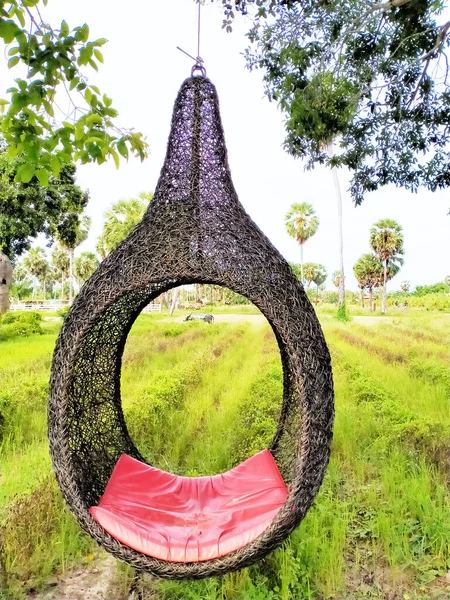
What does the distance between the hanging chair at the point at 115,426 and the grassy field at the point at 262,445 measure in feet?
1.14

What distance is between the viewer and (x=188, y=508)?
96.9 inches

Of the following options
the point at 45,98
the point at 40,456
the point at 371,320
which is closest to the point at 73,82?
the point at 45,98

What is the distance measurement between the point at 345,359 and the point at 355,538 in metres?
3.81

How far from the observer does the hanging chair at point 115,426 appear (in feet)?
5.85

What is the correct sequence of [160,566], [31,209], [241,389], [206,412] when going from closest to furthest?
1. [160,566]
2. [206,412]
3. [241,389]
4. [31,209]

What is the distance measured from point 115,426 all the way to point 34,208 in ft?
29.8

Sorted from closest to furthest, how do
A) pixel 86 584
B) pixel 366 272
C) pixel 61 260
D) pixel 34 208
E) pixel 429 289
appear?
pixel 86 584 → pixel 34 208 → pixel 429 289 → pixel 366 272 → pixel 61 260

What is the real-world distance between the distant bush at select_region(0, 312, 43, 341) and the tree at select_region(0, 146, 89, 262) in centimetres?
138

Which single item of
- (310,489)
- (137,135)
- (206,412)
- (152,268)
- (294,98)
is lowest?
(206,412)

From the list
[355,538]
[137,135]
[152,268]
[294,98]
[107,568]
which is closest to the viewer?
[152,268]

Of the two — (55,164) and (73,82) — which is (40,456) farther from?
(73,82)

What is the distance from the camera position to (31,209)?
34.8ft

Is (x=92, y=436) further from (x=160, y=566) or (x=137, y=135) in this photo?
(x=137, y=135)

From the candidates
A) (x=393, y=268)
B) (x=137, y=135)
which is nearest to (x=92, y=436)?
(x=137, y=135)
